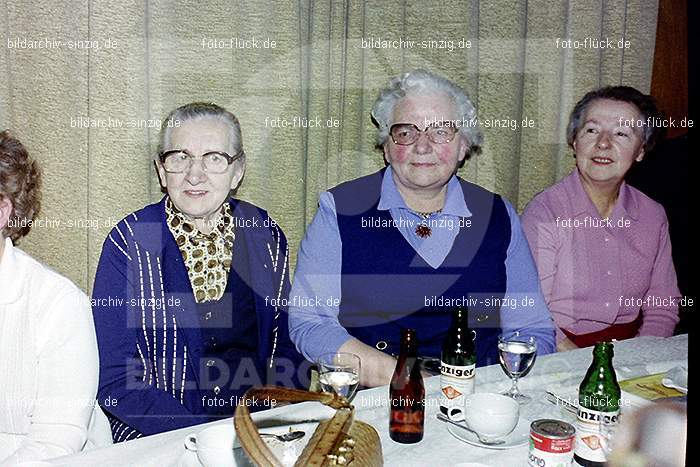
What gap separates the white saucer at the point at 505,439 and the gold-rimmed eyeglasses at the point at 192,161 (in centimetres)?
92

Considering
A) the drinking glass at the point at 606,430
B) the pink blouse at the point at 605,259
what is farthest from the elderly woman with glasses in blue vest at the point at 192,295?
the drinking glass at the point at 606,430

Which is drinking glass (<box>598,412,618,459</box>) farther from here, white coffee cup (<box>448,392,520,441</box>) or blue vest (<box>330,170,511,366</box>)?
blue vest (<box>330,170,511,366</box>)

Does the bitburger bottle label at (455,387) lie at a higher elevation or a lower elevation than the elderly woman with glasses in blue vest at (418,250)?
lower

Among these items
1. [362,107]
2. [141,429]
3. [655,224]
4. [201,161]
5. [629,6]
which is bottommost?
[141,429]

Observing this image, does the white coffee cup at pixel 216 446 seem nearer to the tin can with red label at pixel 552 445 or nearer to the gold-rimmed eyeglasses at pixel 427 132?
the tin can with red label at pixel 552 445

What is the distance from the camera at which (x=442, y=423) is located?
1312 mm

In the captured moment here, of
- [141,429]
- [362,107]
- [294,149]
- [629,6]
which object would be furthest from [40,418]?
[629,6]

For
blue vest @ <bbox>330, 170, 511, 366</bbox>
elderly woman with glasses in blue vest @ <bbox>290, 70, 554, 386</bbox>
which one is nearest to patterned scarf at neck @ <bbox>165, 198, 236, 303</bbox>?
elderly woman with glasses in blue vest @ <bbox>290, 70, 554, 386</bbox>

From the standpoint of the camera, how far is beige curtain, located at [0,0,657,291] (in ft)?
6.09

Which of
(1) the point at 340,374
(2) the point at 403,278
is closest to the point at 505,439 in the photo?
(1) the point at 340,374

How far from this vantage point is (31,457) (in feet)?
4.42

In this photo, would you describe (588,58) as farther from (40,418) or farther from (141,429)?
(40,418)

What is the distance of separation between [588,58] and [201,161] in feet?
4.22

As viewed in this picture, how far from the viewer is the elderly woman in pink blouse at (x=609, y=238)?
2223mm
